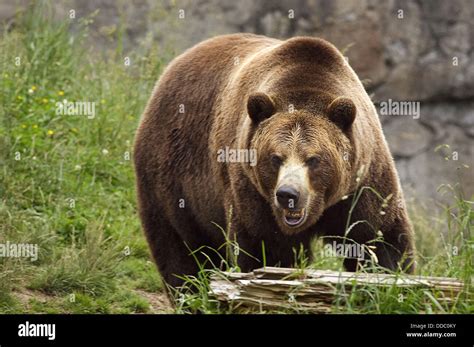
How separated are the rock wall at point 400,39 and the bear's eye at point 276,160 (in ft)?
24.6

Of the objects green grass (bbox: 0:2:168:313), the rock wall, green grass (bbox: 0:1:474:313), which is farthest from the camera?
the rock wall

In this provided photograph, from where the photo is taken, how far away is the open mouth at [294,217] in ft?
18.8

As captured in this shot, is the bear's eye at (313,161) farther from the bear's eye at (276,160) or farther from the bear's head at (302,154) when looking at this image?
the bear's eye at (276,160)

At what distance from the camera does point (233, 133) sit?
6.67 m

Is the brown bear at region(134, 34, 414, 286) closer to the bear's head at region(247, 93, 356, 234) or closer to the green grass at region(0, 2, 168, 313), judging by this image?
the bear's head at region(247, 93, 356, 234)

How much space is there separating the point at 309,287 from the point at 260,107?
1.41 metres

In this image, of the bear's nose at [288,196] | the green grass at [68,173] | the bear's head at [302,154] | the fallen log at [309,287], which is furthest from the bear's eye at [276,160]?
the green grass at [68,173]

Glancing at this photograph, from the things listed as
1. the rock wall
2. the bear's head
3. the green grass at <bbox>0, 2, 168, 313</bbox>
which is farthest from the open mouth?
the rock wall

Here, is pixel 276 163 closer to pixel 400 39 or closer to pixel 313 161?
pixel 313 161

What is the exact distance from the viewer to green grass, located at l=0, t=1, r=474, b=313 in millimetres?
6559

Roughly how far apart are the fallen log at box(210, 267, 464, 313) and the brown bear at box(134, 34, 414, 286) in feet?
0.94

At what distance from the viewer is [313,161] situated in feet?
19.0

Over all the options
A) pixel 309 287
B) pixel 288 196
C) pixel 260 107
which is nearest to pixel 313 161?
pixel 288 196
